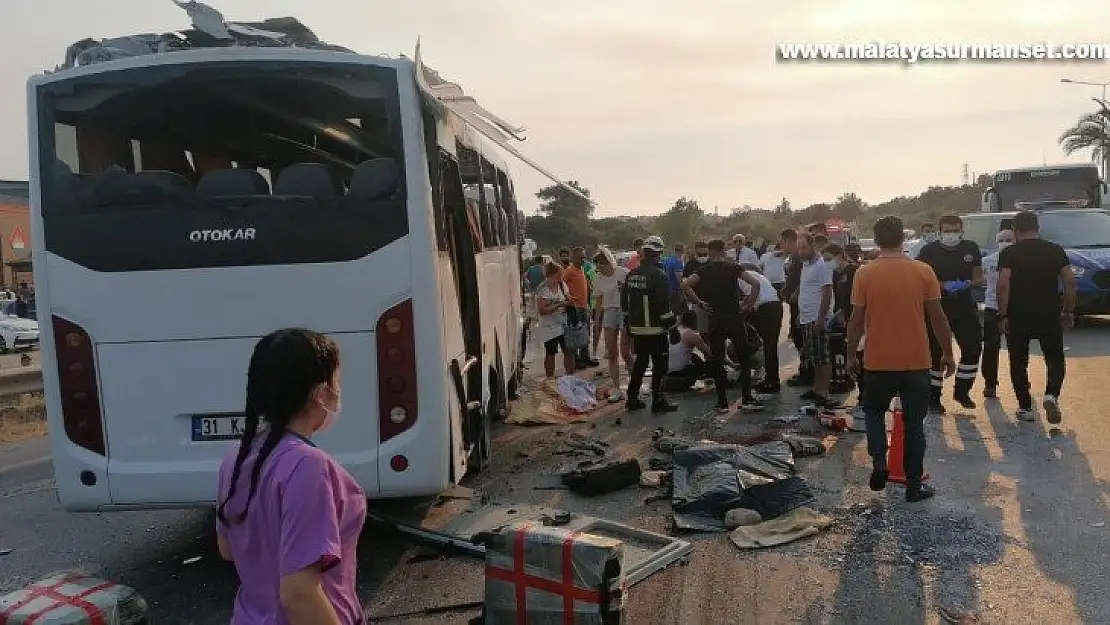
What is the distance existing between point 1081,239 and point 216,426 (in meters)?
15.9

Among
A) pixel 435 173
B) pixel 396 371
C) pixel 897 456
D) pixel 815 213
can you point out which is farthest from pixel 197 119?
pixel 815 213

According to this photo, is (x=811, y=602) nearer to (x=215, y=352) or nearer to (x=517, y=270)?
(x=215, y=352)

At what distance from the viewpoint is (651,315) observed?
10195mm

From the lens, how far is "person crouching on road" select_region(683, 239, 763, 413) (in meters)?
10.4

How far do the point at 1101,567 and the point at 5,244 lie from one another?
48.4m

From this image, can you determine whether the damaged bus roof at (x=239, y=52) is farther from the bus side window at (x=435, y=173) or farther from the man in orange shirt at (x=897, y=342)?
the man in orange shirt at (x=897, y=342)

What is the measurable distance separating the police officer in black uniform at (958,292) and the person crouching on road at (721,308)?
1951 millimetres

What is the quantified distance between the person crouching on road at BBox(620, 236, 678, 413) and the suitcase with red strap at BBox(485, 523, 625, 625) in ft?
19.2

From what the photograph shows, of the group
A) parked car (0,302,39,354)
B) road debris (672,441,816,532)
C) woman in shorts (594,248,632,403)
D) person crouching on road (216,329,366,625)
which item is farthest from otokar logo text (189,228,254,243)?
parked car (0,302,39,354)

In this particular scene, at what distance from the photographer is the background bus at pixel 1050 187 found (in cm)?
2322

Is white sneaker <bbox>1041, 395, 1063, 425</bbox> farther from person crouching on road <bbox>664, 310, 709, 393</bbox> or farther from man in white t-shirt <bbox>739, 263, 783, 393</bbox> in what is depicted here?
person crouching on road <bbox>664, 310, 709, 393</bbox>

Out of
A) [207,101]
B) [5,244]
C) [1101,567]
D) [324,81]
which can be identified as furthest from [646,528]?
[5,244]

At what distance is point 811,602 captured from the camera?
483 cm

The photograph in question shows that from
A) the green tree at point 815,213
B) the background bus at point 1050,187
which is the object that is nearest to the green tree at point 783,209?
the green tree at point 815,213
